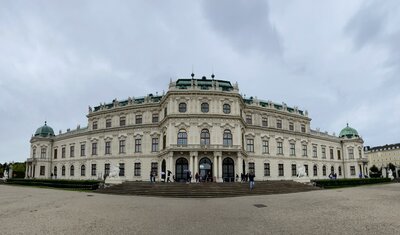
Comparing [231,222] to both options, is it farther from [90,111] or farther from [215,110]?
[90,111]

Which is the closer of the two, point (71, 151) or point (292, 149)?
point (292, 149)

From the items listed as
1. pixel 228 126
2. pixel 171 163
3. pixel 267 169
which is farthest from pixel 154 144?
pixel 267 169

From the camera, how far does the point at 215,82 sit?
5006 cm

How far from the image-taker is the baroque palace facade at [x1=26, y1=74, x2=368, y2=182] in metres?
45.7

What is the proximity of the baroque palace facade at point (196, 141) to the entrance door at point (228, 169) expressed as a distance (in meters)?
0.15

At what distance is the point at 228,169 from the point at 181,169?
7.05 meters

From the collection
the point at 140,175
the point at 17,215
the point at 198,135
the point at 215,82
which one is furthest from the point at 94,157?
the point at 17,215

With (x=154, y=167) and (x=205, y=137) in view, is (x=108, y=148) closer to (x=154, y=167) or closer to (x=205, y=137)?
(x=154, y=167)

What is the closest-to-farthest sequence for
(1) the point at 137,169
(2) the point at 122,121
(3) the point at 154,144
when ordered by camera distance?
(3) the point at 154,144, (1) the point at 137,169, (2) the point at 122,121

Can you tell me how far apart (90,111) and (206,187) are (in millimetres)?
35592

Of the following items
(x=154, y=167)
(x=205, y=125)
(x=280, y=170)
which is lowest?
(x=280, y=170)

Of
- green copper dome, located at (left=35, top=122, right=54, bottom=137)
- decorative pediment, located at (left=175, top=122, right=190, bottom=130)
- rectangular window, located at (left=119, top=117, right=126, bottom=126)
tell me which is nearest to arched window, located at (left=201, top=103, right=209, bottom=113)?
decorative pediment, located at (left=175, top=122, right=190, bottom=130)

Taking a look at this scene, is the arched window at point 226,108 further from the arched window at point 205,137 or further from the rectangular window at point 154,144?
the rectangular window at point 154,144

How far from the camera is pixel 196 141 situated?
45.3 meters
